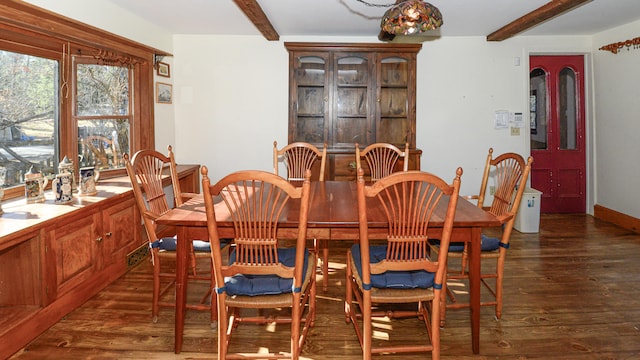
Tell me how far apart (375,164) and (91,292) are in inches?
90.0

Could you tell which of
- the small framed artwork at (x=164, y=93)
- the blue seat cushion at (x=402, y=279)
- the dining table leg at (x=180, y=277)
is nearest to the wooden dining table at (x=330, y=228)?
the dining table leg at (x=180, y=277)

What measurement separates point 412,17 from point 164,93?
315cm

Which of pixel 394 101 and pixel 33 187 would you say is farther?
pixel 394 101

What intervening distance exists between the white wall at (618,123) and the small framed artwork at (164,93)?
4.93 meters

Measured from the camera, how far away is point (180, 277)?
6.45ft

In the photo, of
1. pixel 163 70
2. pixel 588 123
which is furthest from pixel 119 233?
pixel 588 123

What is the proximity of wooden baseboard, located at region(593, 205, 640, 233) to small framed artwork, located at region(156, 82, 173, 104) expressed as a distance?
5.17 meters

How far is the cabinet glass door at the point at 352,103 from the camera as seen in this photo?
4449mm

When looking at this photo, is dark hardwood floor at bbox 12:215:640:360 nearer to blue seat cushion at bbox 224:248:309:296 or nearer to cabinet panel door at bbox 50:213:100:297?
cabinet panel door at bbox 50:213:100:297

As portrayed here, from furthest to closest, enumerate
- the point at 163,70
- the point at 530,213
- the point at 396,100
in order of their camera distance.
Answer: the point at 396,100 < the point at 163,70 < the point at 530,213

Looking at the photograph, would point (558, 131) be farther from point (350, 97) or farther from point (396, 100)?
point (350, 97)

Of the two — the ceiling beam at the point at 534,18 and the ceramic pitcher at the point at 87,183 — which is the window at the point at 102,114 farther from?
the ceiling beam at the point at 534,18

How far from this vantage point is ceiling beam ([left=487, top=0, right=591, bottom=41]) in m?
3.31

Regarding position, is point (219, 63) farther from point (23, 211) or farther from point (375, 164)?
point (23, 211)
